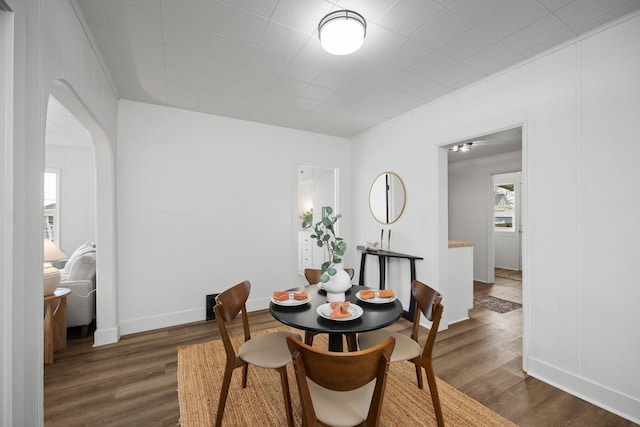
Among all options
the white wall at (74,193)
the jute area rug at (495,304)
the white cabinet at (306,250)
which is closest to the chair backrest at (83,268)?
the white wall at (74,193)

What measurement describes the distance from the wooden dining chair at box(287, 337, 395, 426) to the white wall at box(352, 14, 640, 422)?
2.00 m

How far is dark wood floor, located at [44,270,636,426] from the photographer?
1883mm

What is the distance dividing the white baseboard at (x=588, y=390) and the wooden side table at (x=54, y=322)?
4343 mm

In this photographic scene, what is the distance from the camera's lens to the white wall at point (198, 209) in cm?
330

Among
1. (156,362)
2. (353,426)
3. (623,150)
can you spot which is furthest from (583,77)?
(156,362)

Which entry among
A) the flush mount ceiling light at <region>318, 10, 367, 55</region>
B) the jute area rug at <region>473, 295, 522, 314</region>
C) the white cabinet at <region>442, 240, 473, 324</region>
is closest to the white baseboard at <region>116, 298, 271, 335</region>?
the white cabinet at <region>442, 240, 473, 324</region>

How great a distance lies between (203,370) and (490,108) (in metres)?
3.67

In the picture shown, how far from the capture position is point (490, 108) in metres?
2.74

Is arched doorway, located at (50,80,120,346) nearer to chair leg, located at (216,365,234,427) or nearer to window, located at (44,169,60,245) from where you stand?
chair leg, located at (216,365,234,427)

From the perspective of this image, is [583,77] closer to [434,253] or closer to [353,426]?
[434,253]

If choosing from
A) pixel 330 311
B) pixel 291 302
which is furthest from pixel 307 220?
pixel 330 311

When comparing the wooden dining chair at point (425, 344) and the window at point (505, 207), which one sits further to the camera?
the window at point (505, 207)

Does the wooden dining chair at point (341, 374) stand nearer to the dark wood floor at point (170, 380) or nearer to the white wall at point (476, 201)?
the dark wood floor at point (170, 380)

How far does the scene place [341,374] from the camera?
1103 millimetres
